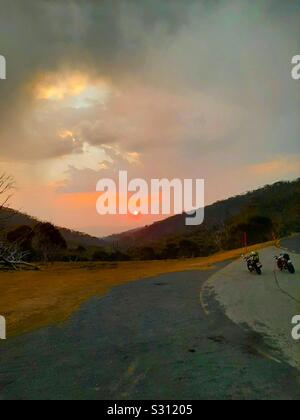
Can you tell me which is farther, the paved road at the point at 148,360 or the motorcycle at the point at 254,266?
the motorcycle at the point at 254,266

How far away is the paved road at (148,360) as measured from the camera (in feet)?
28.0

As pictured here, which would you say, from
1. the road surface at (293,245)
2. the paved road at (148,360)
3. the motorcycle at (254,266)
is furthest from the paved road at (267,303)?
the road surface at (293,245)

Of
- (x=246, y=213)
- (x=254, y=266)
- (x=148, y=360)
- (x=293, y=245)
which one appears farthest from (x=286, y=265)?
(x=246, y=213)

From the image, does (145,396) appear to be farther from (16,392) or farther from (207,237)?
(207,237)

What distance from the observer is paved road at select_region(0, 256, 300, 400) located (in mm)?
8531

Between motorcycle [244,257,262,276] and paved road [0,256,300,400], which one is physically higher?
motorcycle [244,257,262,276]

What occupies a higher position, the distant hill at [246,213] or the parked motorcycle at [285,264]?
the distant hill at [246,213]

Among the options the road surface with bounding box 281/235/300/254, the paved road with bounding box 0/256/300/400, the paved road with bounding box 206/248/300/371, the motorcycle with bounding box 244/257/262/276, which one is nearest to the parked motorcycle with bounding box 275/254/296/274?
the paved road with bounding box 206/248/300/371

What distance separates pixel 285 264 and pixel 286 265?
97mm

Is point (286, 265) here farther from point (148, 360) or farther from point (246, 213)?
point (246, 213)

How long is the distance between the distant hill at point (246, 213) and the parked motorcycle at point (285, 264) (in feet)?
151

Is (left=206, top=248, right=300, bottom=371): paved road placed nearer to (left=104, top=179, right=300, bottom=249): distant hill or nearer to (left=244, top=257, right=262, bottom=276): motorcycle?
(left=244, top=257, right=262, bottom=276): motorcycle

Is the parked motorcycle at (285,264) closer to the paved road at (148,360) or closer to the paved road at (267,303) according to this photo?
the paved road at (267,303)

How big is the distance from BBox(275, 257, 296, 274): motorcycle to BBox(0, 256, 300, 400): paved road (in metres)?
9.26
